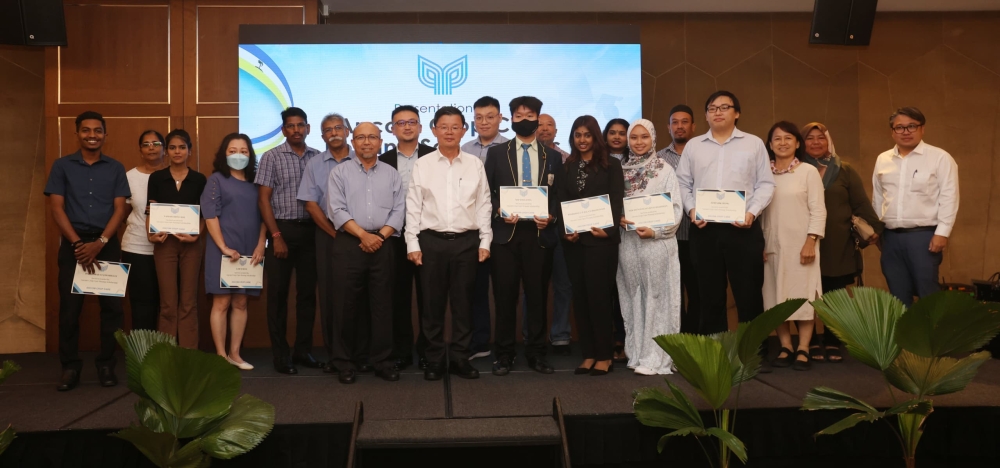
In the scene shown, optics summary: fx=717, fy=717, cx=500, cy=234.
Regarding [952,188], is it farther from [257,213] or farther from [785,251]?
[257,213]

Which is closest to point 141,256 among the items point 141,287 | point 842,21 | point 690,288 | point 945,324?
point 141,287

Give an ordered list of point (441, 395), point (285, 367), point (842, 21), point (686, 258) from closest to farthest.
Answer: point (441, 395), point (285, 367), point (686, 258), point (842, 21)

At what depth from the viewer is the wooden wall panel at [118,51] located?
535 centimetres

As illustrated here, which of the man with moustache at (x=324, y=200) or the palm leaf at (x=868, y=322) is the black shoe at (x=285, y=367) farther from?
the palm leaf at (x=868, y=322)

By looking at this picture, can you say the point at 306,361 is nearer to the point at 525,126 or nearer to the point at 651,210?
the point at 525,126

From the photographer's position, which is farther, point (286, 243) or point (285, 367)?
point (286, 243)

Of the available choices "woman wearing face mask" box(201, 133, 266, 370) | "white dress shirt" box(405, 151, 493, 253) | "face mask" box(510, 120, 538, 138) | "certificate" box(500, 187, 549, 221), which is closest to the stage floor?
"woman wearing face mask" box(201, 133, 266, 370)

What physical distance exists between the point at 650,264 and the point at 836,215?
4.48 ft

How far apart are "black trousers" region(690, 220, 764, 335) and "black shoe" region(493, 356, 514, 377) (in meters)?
1.14

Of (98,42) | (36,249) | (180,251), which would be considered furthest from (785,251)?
(36,249)

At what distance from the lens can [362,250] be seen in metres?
3.94

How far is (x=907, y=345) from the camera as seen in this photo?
2805mm

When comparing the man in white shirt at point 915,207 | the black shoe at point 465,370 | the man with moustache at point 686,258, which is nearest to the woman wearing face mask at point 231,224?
the black shoe at point 465,370

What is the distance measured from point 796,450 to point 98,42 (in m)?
5.39
